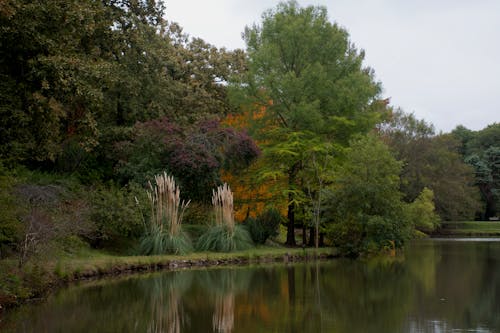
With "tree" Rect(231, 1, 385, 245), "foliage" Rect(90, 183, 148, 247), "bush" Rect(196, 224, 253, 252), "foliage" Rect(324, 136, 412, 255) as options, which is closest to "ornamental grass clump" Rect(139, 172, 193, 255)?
"foliage" Rect(90, 183, 148, 247)

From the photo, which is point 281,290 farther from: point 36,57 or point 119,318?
point 36,57

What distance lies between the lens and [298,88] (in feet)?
79.9

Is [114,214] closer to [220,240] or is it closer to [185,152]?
[220,240]

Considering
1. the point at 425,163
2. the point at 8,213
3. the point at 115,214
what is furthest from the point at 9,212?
the point at 425,163

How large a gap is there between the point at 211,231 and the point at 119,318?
1161 centimetres

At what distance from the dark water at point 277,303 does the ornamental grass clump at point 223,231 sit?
3.64 metres

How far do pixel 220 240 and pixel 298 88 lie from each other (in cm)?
717

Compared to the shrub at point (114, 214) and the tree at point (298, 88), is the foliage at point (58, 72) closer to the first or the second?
the shrub at point (114, 214)

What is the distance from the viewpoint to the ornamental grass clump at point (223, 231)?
2127 cm

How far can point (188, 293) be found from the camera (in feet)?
42.4

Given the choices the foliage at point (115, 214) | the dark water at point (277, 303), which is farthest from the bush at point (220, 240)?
the dark water at point (277, 303)

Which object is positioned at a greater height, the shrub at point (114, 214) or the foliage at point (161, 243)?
the shrub at point (114, 214)

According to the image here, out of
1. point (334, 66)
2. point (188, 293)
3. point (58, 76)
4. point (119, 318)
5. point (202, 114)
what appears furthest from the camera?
point (202, 114)

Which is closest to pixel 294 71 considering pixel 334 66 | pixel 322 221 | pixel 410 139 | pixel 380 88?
pixel 334 66
